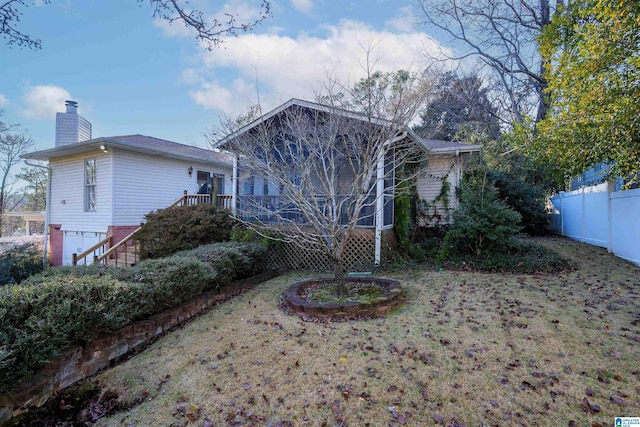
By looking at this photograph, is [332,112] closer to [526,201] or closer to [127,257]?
[127,257]

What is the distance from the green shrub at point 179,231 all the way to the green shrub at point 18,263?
12.3 ft

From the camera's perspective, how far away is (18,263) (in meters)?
10.2

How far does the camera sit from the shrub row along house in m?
8.63

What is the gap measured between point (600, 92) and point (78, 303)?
9.11 metres

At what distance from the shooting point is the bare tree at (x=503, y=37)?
1426cm

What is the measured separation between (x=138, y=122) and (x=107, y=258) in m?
9.98

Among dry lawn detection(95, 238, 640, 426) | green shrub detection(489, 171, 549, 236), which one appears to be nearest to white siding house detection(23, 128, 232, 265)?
dry lawn detection(95, 238, 640, 426)

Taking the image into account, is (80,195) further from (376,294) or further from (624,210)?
(624,210)

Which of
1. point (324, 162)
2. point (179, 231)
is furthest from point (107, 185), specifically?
point (324, 162)

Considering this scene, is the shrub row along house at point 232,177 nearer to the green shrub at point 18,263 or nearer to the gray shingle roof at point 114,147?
the gray shingle roof at point 114,147

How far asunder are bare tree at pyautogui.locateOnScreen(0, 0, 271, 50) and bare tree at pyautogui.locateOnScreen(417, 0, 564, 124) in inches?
537

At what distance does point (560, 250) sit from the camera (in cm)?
927

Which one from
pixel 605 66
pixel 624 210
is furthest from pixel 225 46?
pixel 624 210

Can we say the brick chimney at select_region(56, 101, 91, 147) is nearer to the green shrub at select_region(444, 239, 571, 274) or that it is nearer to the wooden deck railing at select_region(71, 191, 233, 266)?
the wooden deck railing at select_region(71, 191, 233, 266)
